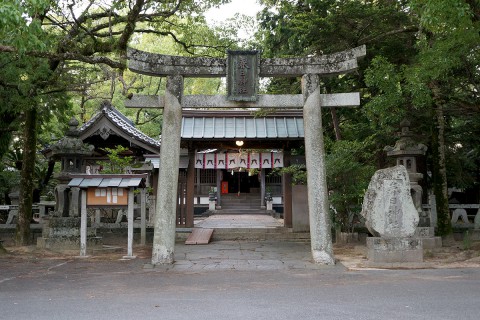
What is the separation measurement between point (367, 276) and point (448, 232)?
19.7 ft

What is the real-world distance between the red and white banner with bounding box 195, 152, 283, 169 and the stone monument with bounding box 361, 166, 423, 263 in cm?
802

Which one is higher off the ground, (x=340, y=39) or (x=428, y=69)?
(x=340, y=39)

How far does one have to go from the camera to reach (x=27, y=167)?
43.9 feet

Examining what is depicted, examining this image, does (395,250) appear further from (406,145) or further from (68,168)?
(68,168)

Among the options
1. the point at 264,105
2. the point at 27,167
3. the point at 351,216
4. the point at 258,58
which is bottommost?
the point at 351,216

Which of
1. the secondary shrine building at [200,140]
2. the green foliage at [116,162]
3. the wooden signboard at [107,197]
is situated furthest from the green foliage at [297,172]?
the wooden signboard at [107,197]

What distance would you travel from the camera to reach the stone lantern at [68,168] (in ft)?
44.0

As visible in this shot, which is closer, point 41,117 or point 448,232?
point 448,232

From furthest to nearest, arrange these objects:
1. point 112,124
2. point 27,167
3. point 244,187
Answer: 1. point 244,187
2. point 112,124
3. point 27,167

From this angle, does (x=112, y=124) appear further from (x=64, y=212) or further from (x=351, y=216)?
(x=351, y=216)

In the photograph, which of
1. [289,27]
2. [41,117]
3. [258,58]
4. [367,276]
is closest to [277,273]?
[367,276]

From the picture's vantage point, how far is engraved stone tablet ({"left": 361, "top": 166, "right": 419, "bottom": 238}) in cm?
1033

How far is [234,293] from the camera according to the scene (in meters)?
7.22

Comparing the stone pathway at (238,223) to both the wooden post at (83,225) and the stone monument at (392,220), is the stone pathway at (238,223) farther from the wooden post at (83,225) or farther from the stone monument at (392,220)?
the stone monument at (392,220)
